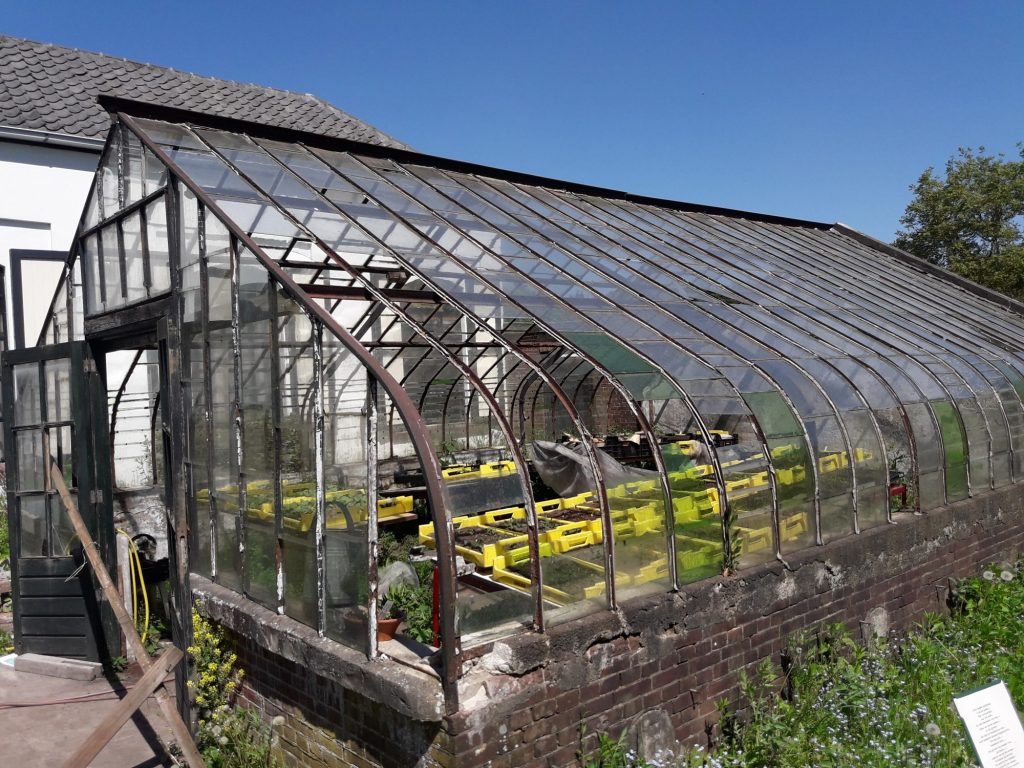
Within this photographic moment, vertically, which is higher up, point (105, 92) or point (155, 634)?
point (105, 92)

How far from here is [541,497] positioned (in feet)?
33.6

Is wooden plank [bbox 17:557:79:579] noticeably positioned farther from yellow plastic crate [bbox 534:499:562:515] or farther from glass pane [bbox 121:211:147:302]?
yellow plastic crate [bbox 534:499:562:515]

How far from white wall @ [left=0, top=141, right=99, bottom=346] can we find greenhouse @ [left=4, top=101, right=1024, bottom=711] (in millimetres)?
4597

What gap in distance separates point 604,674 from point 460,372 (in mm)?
2652

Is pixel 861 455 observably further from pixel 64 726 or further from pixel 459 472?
pixel 64 726

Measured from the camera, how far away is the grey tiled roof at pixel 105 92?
12.1 m

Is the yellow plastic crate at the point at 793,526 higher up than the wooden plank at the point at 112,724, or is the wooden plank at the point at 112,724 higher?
the yellow plastic crate at the point at 793,526

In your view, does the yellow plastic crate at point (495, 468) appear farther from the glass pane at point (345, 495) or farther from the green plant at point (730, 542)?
the glass pane at point (345, 495)

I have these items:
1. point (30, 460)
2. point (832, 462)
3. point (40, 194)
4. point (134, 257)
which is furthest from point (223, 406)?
point (40, 194)

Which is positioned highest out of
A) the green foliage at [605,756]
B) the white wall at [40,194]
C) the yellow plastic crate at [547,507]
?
the white wall at [40,194]

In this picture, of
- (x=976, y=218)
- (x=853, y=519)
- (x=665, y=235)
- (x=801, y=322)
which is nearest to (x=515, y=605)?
(x=853, y=519)

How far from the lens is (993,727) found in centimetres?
358

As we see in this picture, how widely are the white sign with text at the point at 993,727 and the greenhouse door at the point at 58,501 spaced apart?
6214mm

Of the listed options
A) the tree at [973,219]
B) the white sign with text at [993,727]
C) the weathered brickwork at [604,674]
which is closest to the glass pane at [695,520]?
the weathered brickwork at [604,674]
